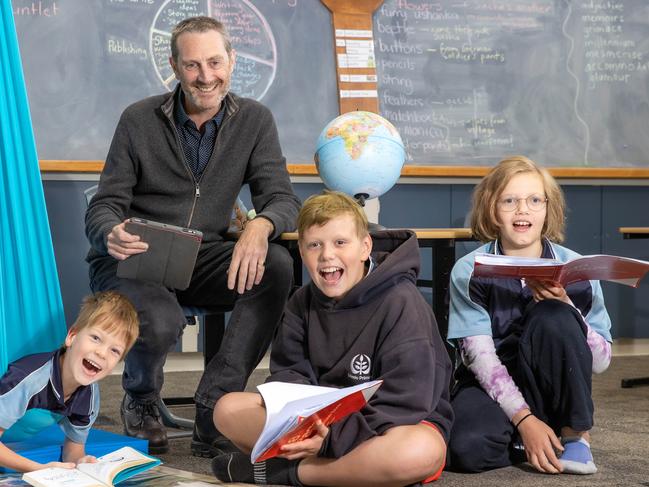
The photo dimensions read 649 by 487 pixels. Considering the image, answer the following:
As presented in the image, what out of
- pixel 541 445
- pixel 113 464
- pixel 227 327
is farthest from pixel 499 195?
pixel 113 464

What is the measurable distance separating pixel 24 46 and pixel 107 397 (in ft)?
4.86

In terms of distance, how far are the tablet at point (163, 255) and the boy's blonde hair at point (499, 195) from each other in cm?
70

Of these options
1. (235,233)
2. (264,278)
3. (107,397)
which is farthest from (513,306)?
(107,397)

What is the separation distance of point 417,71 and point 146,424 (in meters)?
2.47

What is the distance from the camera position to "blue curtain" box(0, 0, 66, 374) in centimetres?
214

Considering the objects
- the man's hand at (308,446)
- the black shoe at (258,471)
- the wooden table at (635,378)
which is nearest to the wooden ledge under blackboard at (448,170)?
the wooden table at (635,378)

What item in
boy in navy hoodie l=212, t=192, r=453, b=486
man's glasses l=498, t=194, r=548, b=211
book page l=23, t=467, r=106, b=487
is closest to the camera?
book page l=23, t=467, r=106, b=487

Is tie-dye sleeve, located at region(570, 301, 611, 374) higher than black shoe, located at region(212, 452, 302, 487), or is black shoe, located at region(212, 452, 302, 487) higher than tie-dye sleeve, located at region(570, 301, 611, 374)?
tie-dye sleeve, located at region(570, 301, 611, 374)


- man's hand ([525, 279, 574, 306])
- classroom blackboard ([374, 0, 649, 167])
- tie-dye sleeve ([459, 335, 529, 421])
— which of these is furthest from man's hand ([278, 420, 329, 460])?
classroom blackboard ([374, 0, 649, 167])

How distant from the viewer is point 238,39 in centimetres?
403

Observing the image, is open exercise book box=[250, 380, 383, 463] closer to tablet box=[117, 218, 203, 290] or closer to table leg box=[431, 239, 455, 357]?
tablet box=[117, 218, 203, 290]

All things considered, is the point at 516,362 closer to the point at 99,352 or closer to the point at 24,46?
the point at 99,352

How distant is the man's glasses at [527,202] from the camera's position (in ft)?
7.29

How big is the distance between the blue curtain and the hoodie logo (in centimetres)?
75
